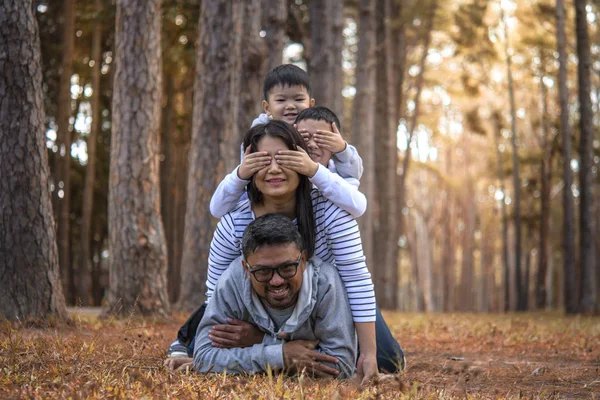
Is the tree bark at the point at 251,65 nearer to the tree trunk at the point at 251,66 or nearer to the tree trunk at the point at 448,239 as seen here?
the tree trunk at the point at 251,66

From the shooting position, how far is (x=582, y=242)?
14.0m

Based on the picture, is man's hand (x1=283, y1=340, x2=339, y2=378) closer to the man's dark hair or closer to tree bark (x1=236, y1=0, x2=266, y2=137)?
the man's dark hair

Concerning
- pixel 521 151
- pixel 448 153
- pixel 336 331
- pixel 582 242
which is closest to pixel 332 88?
pixel 582 242

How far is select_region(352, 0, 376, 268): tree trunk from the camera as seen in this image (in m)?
14.7

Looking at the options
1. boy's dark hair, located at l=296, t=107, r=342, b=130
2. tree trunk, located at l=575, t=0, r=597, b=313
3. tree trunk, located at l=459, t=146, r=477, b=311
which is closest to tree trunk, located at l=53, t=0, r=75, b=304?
tree trunk, located at l=575, t=0, r=597, b=313

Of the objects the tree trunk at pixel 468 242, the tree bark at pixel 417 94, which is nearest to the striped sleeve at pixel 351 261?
the tree bark at pixel 417 94

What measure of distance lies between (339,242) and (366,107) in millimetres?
11065

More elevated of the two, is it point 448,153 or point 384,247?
point 448,153

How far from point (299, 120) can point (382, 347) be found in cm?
159

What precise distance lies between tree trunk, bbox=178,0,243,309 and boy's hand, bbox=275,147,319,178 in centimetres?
510

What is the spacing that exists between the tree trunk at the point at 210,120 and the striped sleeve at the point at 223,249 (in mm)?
4605

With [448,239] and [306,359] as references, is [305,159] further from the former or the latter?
[448,239]

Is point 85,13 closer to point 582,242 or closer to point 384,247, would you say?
point 384,247

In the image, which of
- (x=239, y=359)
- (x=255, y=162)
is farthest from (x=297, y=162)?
(x=239, y=359)
